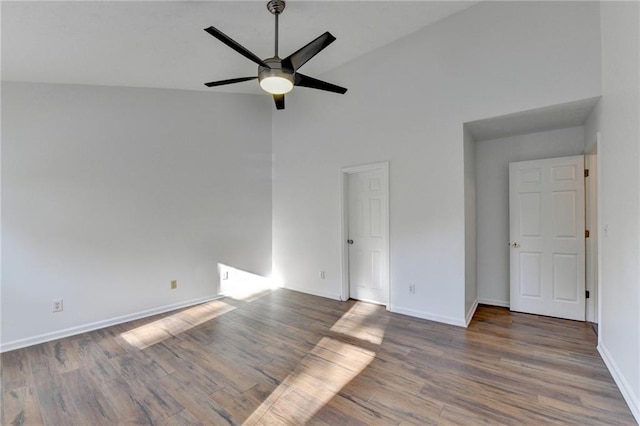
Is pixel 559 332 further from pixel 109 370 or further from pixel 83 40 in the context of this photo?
pixel 83 40

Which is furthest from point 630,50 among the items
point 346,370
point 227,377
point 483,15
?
point 227,377

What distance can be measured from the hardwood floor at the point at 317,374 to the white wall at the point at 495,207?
55cm

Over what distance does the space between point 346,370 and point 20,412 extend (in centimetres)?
→ 238

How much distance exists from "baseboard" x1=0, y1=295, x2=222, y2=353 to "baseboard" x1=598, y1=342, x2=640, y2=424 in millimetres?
4492

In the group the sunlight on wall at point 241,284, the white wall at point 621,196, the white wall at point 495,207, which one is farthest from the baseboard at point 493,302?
the sunlight on wall at point 241,284

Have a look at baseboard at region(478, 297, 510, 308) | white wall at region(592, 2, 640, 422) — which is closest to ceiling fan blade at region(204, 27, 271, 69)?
white wall at region(592, 2, 640, 422)

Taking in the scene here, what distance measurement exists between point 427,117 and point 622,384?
115 inches

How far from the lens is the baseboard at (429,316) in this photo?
3177 mm

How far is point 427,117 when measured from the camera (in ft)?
11.0

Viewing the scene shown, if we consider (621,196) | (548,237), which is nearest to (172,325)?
(621,196)

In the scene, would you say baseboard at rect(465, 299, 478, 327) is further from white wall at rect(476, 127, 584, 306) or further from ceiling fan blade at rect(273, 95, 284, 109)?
ceiling fan blade at rect(273, 95, 284, 109)

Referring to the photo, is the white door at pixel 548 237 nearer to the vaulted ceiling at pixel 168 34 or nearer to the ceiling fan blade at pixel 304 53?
the vaulted ceiling at pixel 168 34

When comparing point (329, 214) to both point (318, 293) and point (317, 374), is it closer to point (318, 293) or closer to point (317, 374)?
point (318, 293)

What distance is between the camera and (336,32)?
3297 mm
